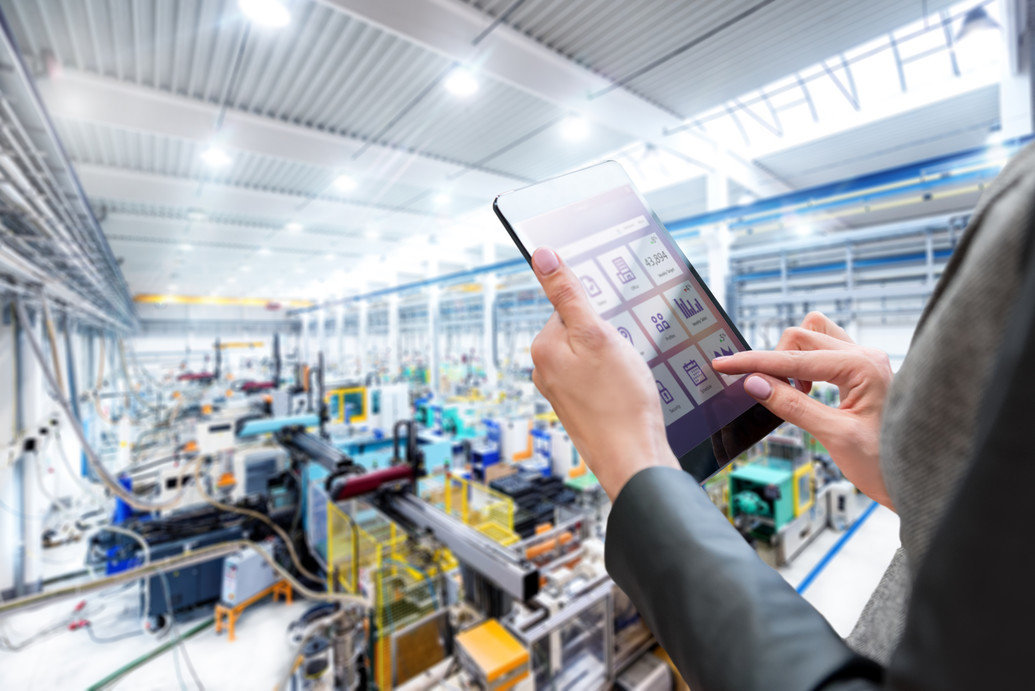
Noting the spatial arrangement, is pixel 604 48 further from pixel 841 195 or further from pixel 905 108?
pixel 905 108

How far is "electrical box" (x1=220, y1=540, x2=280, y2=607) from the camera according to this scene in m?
4.91

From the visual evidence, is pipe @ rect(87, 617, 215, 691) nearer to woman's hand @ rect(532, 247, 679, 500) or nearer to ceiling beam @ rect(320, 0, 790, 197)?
woman's hand @ rect(532, 247, 679, 500)

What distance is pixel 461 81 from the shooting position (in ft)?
12.5

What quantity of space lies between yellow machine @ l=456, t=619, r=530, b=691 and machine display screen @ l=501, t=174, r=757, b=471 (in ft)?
6.88

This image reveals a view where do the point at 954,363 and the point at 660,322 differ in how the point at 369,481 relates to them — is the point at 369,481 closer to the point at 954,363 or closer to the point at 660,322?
the point at 660,322

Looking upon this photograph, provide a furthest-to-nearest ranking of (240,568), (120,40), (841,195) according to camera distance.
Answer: (240,568) → (841,195) → (120,40)

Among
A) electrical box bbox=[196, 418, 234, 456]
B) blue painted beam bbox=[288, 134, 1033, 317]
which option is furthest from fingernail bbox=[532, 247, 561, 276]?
electrical box bbox=[196, 418, 234, 456]

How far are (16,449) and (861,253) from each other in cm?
1276

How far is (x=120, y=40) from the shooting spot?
3352 mm

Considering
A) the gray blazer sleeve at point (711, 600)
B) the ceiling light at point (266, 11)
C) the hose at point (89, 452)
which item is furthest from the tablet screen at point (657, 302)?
the hose at point (89, 452)

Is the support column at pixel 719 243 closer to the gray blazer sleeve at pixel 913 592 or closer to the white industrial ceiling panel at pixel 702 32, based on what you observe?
the white industrial ceiling panel at pixel 702 32

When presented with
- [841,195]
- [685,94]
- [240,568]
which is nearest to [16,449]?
[240,568]

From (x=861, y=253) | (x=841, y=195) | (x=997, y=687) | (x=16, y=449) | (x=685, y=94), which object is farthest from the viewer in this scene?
(x=861, y=253)

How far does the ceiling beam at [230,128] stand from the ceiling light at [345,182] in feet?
1.16
